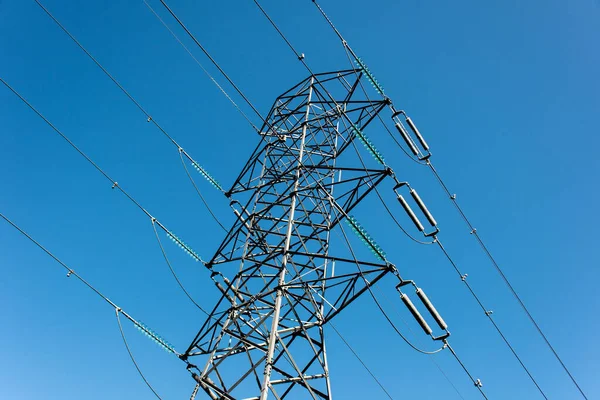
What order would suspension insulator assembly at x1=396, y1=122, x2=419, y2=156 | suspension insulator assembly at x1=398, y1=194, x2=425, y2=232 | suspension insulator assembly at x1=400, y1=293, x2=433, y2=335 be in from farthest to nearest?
1. suspension insulator assembly at x1=396, y1=122, x2=419, y2=156
2. suspension insulator assembly at x1=398, y1=194, x2=425, y2=232
3. suspension insulator assembly at x1=400, y1=293, x2=433, y2=335

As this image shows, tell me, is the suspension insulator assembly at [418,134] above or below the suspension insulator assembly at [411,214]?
above

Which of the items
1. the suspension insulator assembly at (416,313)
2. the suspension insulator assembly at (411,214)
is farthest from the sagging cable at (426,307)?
the suspension insulator assembly at (411,214)

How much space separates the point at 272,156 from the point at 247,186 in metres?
1.06

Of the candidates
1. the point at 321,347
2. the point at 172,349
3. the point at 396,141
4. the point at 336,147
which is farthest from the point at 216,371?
the point at 396,141

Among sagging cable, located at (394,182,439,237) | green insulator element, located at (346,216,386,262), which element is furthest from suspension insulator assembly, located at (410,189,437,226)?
green insulator element, located at (346,216,386,262)

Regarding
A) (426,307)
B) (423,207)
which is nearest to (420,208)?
(423,207)

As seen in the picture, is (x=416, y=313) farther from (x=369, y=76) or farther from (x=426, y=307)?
(x=369, y=76)

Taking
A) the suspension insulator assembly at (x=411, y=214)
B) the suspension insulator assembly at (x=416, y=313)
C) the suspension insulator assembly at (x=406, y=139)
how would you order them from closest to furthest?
the suspension insulator assembly at (x=416, y=313)
the suspension insulator assembly at (x=411, y=214)
the suspension insulator assembly at (x=406, y=139)

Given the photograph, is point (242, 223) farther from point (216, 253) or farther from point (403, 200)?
point (403, 200)

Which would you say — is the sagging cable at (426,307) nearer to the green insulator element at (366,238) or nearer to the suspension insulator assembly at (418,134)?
the green insulator element at (366,238)

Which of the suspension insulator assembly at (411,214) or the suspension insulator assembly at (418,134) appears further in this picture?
the suspension insulator assembly at (418,134)

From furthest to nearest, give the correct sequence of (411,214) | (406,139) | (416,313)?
1. (406,139)
2. (411,214)
3. (416,313)

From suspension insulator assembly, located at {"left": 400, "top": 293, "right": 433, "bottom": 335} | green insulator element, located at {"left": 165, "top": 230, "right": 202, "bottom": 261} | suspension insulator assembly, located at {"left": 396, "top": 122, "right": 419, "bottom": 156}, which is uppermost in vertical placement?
suspension insulator assembly, located at {"left": 396, "top": 122, "right": 419, "bottom": 156}

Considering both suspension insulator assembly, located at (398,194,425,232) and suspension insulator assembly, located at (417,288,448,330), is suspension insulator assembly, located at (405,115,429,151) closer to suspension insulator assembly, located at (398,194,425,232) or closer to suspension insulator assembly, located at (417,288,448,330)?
suspension insulator assembly, located at (398,194,425,232)
